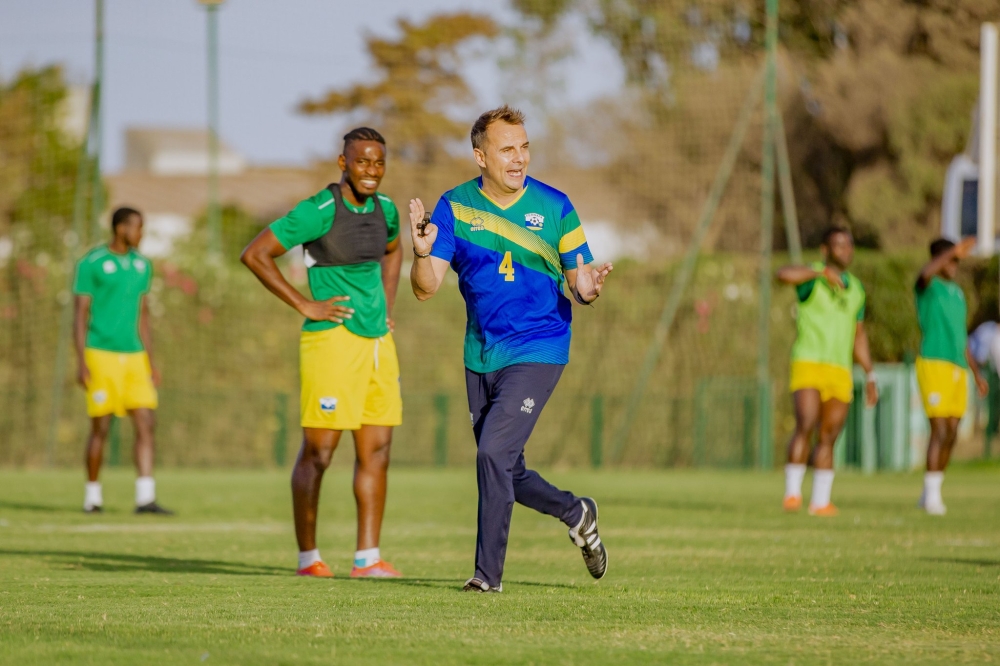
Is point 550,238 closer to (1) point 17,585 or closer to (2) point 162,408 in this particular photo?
(1) point 17,585

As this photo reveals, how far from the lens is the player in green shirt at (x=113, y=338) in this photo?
1279cm

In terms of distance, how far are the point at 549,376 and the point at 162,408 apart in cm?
1524

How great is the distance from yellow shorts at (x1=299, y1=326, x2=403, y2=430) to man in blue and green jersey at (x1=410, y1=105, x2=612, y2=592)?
1064 millimetres

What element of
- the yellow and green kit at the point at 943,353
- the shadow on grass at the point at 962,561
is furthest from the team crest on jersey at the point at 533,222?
the yellow and green kit at the point at 943,353

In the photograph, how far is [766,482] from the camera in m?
18.2

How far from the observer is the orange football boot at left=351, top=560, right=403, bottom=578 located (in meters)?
7.70

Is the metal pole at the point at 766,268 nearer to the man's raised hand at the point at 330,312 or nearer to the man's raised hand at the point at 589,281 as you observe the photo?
the man's raised hand at the point at 330,312

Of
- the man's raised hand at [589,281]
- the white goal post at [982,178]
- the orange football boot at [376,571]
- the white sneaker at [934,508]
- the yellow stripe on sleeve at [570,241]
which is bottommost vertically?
the white sneaker at [934,508]

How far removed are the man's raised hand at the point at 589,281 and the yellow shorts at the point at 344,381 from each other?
5.11 feet

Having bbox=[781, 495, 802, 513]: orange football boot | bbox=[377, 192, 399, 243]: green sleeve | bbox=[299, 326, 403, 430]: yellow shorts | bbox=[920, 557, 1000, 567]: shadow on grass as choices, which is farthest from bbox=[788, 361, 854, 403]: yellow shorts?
bbox=[299, 326, 403, 430]: yellow shorts

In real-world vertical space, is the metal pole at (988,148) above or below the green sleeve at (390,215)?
above

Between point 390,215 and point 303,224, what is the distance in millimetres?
551

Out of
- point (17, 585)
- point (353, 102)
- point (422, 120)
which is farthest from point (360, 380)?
point (353, 102)

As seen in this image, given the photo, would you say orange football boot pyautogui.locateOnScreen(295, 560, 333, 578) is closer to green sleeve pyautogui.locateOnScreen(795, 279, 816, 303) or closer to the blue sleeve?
the blue sleeve
